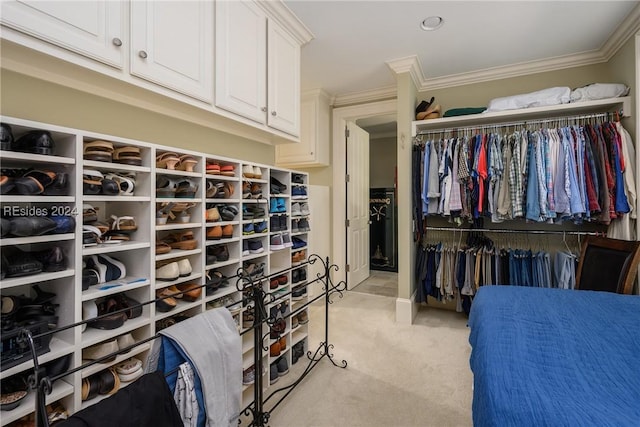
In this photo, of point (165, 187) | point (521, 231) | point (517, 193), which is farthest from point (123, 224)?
point (521, 231)

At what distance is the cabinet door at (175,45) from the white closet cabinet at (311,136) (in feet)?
7.28

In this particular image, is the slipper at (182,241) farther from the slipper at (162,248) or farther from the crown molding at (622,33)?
the crown molding at (622,33)

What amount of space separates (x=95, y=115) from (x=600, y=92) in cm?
354

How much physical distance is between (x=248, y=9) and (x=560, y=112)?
9.04 feet

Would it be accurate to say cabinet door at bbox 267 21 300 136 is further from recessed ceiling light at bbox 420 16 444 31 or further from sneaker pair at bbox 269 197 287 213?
recessed ceiling light at bbox 420 16 444 31

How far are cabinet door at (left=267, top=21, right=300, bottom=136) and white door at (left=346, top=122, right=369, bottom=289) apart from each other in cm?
192

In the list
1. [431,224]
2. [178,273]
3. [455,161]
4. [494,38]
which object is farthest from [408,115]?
[178,273]

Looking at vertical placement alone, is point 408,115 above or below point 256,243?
above

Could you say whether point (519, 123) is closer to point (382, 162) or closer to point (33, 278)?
point (382, 162)

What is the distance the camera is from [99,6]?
1134mm

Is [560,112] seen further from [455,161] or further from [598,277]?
[598,277]

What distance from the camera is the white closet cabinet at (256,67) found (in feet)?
5.51

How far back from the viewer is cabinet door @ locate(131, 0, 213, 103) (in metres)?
1.28

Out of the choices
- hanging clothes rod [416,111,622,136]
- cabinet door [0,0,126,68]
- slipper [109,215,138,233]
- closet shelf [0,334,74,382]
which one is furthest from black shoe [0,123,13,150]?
hanging clothes rod [416,111,622,136]
